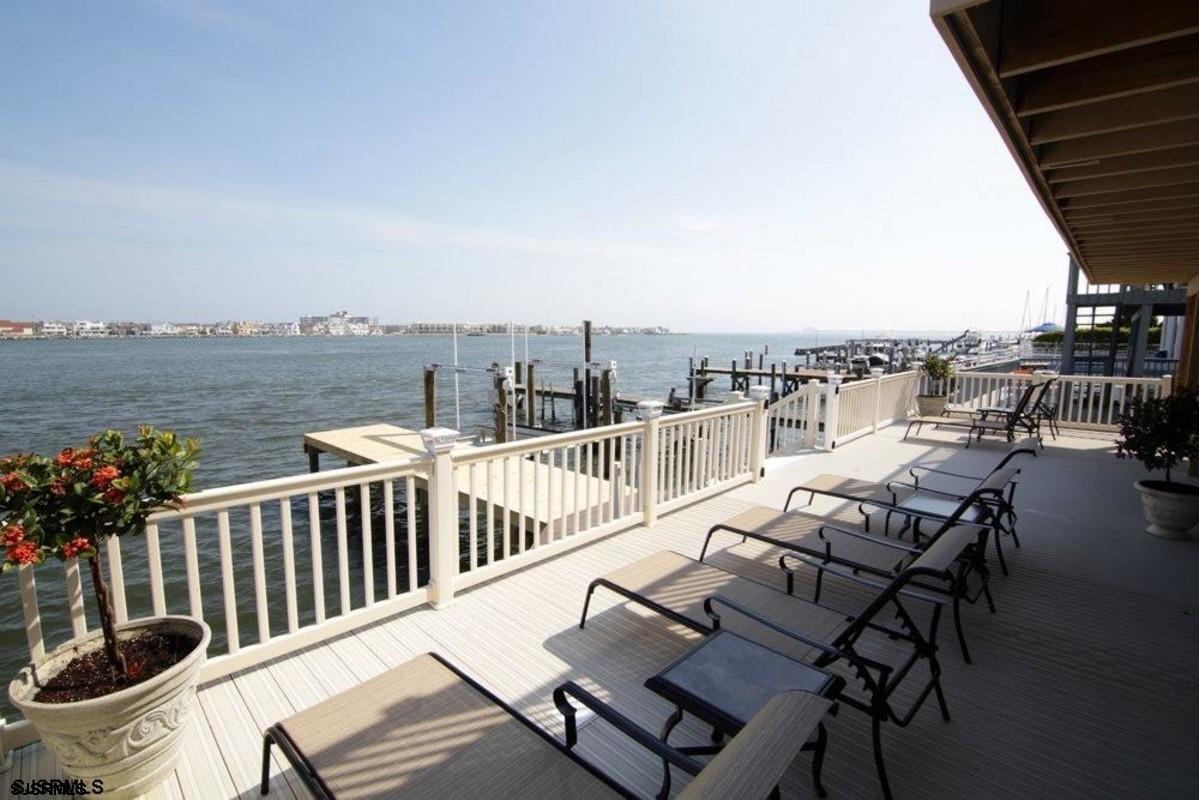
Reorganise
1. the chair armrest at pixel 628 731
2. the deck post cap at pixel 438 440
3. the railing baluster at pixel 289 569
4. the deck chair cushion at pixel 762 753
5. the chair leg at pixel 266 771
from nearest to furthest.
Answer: the deck chair cushion at pixel 762 753 → the chair armrest at pixel 628 731 → the chair leg at pixel 266 771 → the railing baluster at pixel 289 569 → the deck post cap at pixel 438 440

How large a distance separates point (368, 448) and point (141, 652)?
8372 millimetres

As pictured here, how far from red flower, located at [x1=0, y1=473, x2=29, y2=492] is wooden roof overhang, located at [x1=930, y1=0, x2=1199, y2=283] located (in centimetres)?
331

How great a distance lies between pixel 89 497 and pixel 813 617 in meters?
2.81

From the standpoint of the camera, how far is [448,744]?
1.69 meters

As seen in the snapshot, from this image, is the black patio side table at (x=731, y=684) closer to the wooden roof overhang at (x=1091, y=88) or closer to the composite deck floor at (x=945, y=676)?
the composite deck floor at (x=945, y=676)

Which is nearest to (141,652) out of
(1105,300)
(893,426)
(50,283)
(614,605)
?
(614,605)

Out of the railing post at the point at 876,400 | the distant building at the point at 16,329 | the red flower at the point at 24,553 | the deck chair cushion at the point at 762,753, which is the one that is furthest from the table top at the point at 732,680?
the distant building at the point at 16,329

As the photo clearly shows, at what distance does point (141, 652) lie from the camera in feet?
6.29

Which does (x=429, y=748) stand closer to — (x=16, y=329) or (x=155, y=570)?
(x=155, y=570)

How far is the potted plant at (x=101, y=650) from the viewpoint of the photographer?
159cm

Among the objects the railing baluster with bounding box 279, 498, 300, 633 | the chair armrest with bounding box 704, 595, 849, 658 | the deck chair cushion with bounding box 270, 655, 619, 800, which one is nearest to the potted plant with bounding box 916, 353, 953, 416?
the chair armrest with bounding box 704, 595, 849, 658

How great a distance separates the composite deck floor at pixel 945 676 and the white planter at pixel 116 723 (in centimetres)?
17

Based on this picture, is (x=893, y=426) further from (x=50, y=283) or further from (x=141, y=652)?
(x=50, y=283)

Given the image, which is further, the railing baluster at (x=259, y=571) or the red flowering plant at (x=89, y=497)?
the railing baluster at (x=259, y=571)
